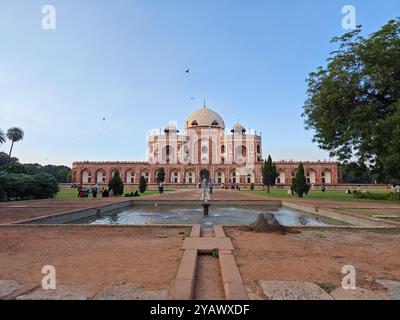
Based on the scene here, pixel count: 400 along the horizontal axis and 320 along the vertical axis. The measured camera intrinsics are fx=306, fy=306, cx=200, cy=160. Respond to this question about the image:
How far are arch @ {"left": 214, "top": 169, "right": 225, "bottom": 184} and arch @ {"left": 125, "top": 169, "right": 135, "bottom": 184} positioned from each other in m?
16.4

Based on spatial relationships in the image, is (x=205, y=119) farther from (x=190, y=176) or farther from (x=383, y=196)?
(x=383, y=196)

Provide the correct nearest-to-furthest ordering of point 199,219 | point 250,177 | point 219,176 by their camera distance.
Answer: point 199,219 < point 250,177 < point 219,176

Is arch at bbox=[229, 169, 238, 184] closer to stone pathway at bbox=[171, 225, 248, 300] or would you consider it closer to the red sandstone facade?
Answer: the red sandstone facade

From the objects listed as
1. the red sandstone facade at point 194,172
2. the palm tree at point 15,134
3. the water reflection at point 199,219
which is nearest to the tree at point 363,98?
the water reflection at point 199,219

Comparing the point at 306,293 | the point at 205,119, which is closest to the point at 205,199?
the point at 306,293

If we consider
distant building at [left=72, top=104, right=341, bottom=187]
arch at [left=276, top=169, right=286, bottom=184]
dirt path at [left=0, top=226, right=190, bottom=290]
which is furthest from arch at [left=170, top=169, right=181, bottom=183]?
dirt path at [left=0, top=226, right=190, bottom=290]

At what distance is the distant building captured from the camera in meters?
57.7

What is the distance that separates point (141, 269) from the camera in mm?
3770

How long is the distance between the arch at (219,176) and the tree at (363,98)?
128 feet

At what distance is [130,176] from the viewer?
61.0 m

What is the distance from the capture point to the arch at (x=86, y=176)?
60438mm

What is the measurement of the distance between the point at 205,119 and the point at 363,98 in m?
44.9
